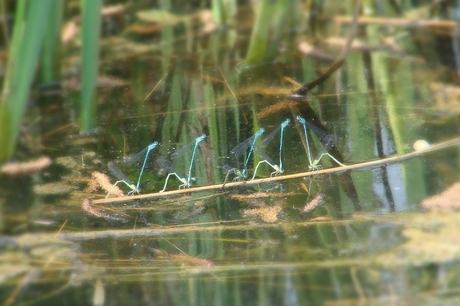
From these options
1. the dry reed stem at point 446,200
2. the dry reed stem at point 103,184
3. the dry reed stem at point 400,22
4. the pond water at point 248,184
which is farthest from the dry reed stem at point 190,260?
the dry reed stem at point 400,22

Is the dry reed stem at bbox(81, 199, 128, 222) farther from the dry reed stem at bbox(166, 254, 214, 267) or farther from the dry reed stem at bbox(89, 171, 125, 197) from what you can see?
the dry reed stem at bbox(166, 254, 214, 267)

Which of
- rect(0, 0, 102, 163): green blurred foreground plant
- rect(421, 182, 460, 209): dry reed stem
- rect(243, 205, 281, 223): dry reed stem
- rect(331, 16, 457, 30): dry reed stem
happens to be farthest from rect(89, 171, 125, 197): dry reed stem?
rect(331, 16, 457, 30): dry reed stem

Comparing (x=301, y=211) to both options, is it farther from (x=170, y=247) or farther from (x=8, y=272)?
(x=8, y=272)

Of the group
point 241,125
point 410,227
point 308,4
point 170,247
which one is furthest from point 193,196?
point 308,4

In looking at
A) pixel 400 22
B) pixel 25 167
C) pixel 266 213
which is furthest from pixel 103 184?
pixel 400 22

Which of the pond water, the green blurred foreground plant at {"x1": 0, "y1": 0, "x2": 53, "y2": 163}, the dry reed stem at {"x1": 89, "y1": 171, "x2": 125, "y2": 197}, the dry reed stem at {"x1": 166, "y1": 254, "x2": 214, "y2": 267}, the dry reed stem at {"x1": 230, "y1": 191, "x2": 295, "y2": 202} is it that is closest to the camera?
the pond water

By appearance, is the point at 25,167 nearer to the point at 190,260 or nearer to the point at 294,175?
the point at 190,260
